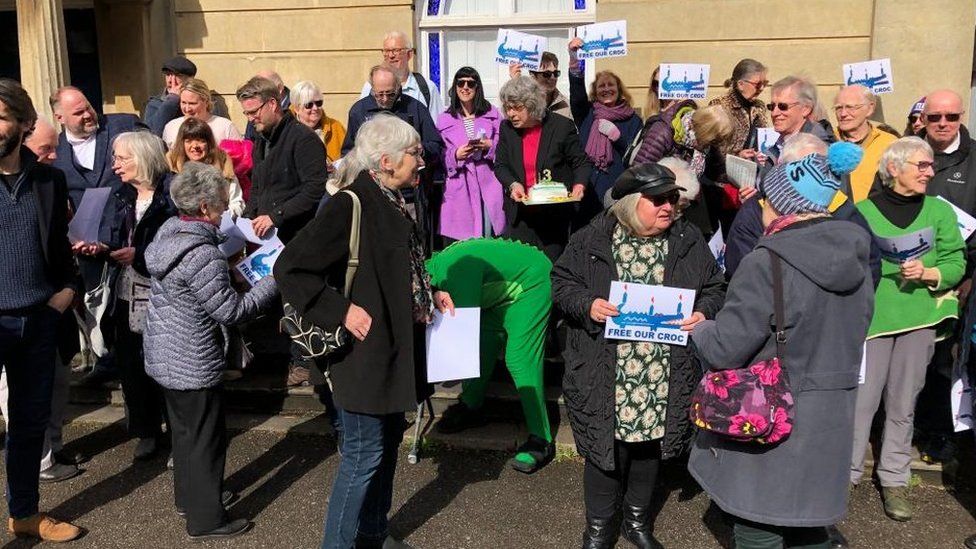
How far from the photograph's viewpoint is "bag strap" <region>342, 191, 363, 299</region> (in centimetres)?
322

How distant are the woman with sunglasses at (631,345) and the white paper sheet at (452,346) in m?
0.44

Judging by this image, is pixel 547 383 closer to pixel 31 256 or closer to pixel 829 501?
pixel 829 501

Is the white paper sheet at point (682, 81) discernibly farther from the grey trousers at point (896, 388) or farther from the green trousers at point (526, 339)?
the grey trousers at point (896, 388)

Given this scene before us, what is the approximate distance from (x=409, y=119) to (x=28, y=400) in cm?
321

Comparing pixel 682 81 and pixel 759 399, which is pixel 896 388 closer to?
pixel 759 399

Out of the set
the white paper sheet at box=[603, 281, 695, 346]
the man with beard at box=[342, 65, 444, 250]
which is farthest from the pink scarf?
the white paper sheet at box=[603, 281, 695, 346]

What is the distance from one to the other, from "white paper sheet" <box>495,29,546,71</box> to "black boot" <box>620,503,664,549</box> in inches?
154

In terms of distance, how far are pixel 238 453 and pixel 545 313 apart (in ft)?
7.05

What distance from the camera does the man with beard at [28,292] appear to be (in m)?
3.71

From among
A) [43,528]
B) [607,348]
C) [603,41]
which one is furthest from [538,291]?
[603,41]

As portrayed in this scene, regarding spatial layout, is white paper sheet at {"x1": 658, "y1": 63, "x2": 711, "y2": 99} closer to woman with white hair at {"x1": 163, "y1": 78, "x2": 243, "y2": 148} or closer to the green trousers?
the green trousers

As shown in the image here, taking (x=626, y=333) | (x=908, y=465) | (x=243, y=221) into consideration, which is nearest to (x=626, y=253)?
(x=626, y=333)

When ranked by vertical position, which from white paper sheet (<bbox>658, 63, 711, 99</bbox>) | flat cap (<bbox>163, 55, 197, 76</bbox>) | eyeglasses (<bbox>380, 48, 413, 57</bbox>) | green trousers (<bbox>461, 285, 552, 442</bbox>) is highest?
eyeglasses (<bbox>380, 48, 413, 57</bbox>)

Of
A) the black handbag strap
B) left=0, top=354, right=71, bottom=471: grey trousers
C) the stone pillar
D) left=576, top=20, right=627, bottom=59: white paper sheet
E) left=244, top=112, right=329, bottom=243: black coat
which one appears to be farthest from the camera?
the stone pillar
